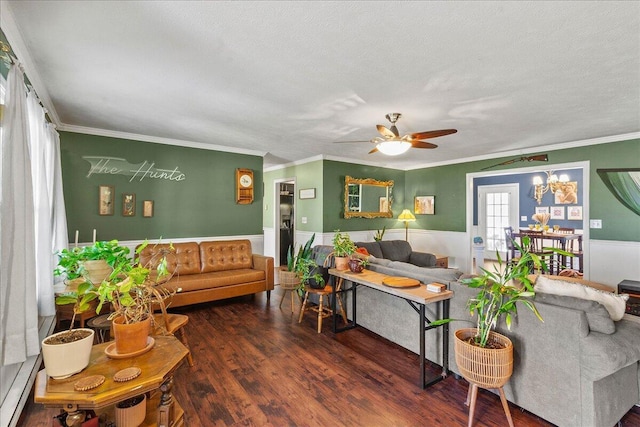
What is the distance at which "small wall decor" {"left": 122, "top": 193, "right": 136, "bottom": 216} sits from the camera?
176 inches

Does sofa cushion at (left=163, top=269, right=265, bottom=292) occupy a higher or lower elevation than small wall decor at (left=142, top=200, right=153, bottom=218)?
lower

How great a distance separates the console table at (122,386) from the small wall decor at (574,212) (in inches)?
346

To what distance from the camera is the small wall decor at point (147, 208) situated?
462 cm

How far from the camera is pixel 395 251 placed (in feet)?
18.3

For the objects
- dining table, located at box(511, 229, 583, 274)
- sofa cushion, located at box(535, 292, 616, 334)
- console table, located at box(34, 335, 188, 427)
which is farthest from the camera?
dining table, located at box(511, 229, 583, 274)

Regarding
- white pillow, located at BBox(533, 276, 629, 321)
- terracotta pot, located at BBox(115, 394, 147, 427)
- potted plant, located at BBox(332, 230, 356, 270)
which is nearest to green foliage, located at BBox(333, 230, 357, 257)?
potted plant, located at BBox(332, 230, 356, 270)

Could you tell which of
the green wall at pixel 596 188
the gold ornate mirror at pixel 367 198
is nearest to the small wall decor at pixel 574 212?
the green wall at pixel 596 188

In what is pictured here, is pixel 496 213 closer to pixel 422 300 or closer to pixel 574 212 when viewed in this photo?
pixel 574 212

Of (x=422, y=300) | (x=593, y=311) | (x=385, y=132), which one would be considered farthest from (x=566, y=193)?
(x=422, y=300)

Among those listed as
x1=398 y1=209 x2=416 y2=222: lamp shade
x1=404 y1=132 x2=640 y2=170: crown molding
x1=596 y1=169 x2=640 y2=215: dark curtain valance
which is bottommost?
x1=398 y1=209 x2=416 y2=222: lamp shade

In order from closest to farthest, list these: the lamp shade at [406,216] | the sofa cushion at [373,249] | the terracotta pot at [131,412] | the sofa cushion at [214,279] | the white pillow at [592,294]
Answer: the terracotta pot at [131,412] < the white pillow at [592,294] < the sofa cushion at [214,279] < the sofa cushion at [373,249] < the lamp shade at [406,216]

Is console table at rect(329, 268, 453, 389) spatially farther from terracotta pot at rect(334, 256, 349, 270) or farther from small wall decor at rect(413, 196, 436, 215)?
small wall decor at rect(413, 196, 436, 215)

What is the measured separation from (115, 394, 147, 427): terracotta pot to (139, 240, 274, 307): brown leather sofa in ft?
8.51

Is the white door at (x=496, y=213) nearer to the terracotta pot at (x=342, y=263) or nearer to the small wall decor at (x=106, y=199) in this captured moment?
the terracotta pot at (x=342, y=263)
